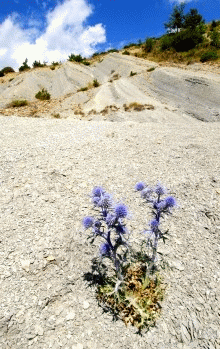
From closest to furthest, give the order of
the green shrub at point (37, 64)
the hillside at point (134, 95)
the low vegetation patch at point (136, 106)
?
the hillside at point (134, 95) < the low vegetation patch at point (136, 106) < the green shrub at point (37, 64)

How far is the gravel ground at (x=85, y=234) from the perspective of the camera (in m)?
4.54

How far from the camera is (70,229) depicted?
6.31 meters

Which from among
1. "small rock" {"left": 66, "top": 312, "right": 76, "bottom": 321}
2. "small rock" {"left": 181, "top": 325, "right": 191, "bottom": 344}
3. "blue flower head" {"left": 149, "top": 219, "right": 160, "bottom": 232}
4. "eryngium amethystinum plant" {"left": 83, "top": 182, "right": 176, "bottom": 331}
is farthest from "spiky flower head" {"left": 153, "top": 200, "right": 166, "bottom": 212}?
"small rock" {"left": 66, "top": 312, "right": 76, "bottom": 321}

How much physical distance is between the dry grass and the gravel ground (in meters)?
0.16

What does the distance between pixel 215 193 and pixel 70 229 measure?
174 inches

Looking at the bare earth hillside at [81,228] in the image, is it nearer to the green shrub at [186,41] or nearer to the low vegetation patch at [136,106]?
the low vegetation patch at [136,106]

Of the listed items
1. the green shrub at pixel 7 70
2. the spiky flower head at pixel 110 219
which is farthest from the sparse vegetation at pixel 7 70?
the spiky flower head at pixel 110 219

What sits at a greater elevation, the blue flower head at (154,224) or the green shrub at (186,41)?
the green shrub at (186,41)

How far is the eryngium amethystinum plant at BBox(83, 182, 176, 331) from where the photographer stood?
4074mm

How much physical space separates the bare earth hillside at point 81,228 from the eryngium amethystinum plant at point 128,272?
216mm

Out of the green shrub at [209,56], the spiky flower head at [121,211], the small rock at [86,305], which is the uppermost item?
the green shrub at [209,56]

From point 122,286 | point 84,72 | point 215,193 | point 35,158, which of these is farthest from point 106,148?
point 84,72

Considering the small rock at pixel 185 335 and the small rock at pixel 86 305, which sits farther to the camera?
the small rock at pixel 86 305

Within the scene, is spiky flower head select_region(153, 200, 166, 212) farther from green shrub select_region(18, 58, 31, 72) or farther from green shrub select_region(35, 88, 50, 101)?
green shrub select_region(18, 58, 31, 72)
